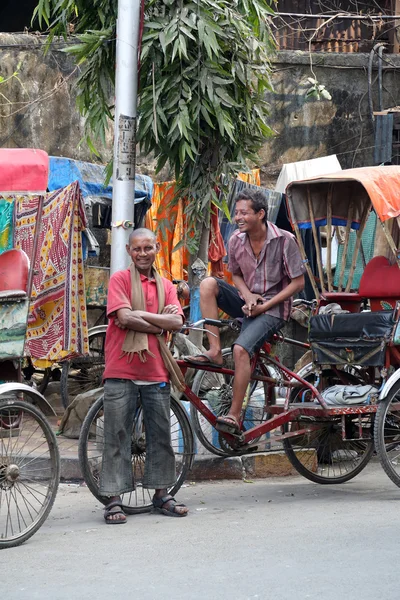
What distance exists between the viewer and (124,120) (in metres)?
7.21

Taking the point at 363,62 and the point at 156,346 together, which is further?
the point at 363,62

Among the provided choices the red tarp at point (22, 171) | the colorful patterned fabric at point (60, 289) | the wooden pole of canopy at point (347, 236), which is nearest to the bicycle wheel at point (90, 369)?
the colorful patterned fabric at point (60, 289)

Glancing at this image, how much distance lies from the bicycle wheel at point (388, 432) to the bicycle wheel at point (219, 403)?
2.69 ft

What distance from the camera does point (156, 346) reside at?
5.95m

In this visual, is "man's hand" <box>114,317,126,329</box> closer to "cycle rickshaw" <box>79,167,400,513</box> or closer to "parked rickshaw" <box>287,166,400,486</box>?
"cycle rickshaw" <box>79,167,400,513</box>

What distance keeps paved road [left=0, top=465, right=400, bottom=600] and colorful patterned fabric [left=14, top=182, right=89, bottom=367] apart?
2.34 m

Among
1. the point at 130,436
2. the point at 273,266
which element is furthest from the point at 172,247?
the point at 130,436

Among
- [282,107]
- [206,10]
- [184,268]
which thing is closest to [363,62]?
[282,107]

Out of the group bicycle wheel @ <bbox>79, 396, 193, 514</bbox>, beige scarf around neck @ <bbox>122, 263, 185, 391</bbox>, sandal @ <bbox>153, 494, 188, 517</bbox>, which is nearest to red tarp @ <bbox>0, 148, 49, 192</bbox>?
beige scarf around neck @ <bbox>122, 263, 185, 391</bbox>

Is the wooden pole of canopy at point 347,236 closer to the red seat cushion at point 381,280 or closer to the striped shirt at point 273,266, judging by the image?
the red seat cushion at point 381,280

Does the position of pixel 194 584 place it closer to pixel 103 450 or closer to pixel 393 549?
pixel 393 549

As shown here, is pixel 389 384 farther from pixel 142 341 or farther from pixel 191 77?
pixel 191 77

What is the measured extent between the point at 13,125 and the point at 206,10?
18.0ft

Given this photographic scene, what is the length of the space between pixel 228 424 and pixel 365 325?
3.72 ft
